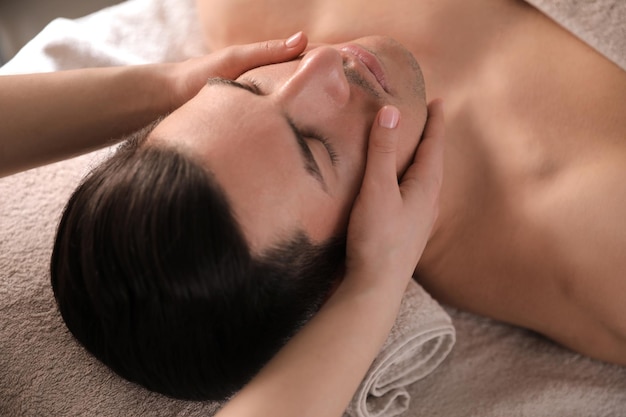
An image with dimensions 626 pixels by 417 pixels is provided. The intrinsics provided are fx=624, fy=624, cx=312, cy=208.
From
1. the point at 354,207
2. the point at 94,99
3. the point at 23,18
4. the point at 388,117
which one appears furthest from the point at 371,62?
the point at 23,18

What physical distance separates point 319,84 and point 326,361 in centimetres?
35

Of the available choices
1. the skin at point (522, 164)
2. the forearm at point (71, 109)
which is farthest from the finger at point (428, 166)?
the forearm at point (71, 109)

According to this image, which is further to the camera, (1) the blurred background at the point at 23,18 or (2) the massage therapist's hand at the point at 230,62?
(1) the blurred background at the point at 23,18

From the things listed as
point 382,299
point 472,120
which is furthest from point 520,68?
point 382,299

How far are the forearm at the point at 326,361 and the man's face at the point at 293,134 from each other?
0.10 metres

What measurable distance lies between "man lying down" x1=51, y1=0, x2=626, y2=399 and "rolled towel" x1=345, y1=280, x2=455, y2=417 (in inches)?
3.8

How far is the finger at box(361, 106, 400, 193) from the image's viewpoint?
0.81 meters

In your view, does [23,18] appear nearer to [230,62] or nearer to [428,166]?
[230,62]

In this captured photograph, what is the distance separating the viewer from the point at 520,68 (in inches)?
40.6

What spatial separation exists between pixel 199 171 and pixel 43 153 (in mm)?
418

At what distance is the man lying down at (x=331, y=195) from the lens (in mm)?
723

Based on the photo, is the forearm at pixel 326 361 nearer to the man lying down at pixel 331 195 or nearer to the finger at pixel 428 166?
the man lying down at pixel 331 195

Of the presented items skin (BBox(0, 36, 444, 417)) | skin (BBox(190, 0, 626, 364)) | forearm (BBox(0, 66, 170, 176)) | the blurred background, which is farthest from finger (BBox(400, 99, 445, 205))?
the blurred background

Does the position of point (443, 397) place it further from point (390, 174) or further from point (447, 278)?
point (390, 174)
